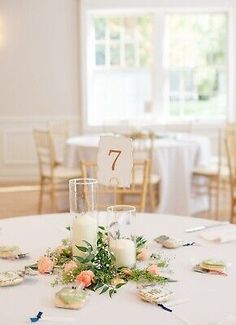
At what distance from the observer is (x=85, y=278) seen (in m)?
1.46

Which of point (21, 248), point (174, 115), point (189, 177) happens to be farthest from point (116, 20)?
point (21, 248)

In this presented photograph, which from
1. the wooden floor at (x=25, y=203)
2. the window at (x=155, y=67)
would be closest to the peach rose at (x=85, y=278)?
the wooden floor at (x=25, y=203)

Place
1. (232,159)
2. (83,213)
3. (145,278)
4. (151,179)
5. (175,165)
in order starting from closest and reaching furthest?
(145,278), (83,213), (232,159), (151,179), (175,165)

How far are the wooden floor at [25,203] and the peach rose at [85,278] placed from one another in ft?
13.1

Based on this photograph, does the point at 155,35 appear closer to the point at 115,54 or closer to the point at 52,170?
the point at 115,54

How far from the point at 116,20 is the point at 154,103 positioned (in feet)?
3.78

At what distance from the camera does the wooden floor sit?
18.3 ft

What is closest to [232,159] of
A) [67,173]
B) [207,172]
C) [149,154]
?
[207,172]

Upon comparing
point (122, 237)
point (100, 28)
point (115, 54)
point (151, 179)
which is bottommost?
point (151, 179)

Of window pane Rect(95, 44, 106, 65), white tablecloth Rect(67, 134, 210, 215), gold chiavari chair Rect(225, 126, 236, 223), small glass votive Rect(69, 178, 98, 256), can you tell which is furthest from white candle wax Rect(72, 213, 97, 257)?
window pane Rect(95, 44, 106, 65)

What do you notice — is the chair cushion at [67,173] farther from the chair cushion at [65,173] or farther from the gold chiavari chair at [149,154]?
the gold chiavari chair at [149,154]

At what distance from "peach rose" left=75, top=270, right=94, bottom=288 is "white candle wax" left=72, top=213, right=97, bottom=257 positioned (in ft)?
0.44

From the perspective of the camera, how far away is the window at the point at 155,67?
24.3 feet

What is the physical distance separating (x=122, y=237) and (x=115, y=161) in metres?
0.24
